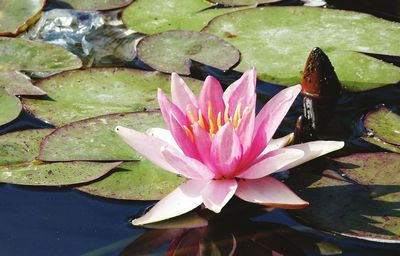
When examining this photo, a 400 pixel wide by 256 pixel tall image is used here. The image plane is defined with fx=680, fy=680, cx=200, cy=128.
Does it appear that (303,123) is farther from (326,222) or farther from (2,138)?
(2,138)

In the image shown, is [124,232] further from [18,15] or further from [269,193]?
[18,15]

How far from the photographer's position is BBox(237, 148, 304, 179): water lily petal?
175 cm

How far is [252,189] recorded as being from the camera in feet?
5.89

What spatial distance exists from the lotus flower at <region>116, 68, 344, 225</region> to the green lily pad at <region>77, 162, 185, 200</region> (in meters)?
0.11

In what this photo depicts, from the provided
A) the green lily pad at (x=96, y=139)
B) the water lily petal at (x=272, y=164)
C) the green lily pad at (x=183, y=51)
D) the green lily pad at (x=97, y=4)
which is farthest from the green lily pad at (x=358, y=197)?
the green lily pad at (x=97, y=4)

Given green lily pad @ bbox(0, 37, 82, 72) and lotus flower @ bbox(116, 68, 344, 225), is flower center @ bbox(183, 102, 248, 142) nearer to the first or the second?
lotus flower @ bbox(116, 68, 344, 225)

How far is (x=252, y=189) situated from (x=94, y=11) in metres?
1.71

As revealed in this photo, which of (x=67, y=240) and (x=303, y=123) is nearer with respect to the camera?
(x=67, y=240)

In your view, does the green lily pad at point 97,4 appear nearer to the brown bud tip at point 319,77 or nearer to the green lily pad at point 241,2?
the green lily pad at point 241,2

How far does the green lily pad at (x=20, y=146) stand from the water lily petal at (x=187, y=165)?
0.60 metres

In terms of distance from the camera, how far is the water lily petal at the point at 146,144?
183cm

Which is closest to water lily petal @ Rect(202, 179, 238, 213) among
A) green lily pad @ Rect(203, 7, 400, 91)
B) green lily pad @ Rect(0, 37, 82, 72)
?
green lily pad @ Rect(203, 7, 400, 91)

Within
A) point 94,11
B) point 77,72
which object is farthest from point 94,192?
point 94,11

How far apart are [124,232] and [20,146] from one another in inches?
22.8
